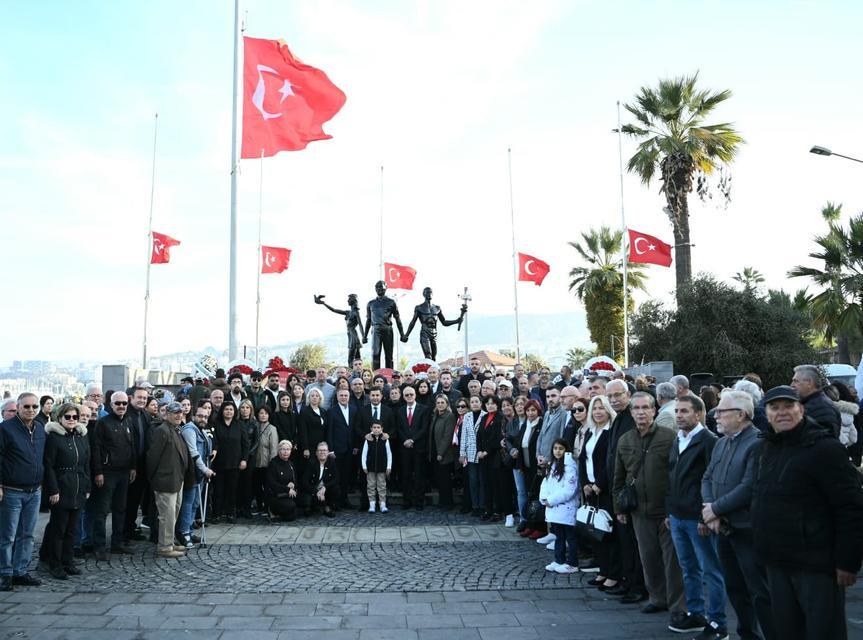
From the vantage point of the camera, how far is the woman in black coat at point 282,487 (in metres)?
10.7

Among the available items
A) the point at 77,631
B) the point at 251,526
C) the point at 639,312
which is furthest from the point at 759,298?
the point at 77,631

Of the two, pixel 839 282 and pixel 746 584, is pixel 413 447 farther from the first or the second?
pixel 839 282

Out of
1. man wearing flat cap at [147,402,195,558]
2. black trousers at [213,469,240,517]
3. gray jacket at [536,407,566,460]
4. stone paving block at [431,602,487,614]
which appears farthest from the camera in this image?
black trousers at [213,469,240,517]

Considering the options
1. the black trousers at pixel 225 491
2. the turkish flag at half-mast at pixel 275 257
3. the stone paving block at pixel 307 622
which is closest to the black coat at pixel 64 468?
the black trousers at pixel 225 491

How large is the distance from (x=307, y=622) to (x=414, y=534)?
3.92 metres

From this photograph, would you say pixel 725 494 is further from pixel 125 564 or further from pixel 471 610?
pixel 125 564

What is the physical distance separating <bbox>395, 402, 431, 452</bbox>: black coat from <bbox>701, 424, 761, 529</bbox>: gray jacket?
22.9ft

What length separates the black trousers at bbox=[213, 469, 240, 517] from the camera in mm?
10633

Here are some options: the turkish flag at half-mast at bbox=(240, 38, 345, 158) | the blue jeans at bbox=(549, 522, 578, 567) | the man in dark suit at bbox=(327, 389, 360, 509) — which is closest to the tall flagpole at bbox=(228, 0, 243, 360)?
the turkish flag at half-mast at bbox=(240, 38, 345, 158)

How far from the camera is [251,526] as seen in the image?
10492mm

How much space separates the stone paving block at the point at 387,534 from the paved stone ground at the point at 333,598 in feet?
0.94

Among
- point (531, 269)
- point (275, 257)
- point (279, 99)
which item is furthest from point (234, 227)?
point (531, 269)

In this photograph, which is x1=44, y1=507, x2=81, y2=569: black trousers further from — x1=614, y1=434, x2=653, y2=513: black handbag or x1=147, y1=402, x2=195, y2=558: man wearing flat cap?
x1=614, y1=434, x2=653, y2=513: black handbag

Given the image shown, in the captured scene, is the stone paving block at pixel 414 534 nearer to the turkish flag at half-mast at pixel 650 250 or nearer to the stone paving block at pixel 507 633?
the stone paving block at pixel 507 633
